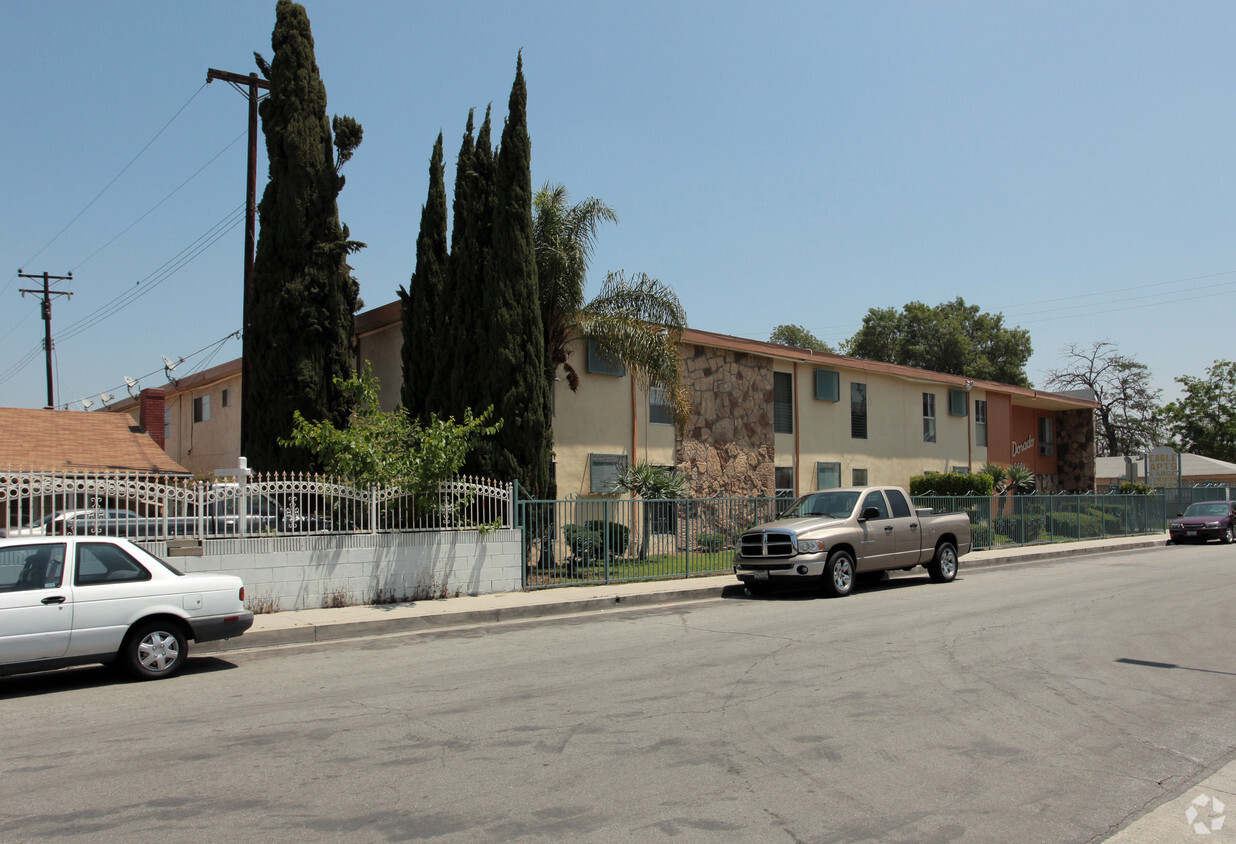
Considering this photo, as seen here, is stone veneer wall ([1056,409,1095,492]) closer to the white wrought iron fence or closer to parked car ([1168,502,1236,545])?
parked car ([1168,502,1236,545])

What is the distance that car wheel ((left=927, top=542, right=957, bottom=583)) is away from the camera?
60.6 ft

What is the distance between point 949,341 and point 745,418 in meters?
42.5

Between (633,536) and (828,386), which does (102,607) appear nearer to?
(633,536)

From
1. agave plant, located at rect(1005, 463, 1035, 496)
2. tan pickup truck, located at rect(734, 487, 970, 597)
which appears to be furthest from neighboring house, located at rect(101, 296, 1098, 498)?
tan pickup truck, located at rect(734, 487, 970, 597)

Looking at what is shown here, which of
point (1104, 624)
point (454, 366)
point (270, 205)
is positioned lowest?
point (1104, 624)

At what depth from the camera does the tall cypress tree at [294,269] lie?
791 inches

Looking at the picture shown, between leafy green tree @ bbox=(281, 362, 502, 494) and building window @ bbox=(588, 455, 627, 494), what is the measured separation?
7.61 m

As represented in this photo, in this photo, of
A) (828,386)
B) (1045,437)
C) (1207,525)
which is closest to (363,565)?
(828,386)

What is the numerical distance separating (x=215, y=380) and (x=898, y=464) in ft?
76.1

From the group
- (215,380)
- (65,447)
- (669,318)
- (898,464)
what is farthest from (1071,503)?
(65,447)

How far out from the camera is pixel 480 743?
21.6 feet

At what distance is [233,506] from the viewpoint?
13172mm

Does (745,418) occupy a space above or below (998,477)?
above

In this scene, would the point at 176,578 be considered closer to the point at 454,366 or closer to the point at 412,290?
the point at 454,366
